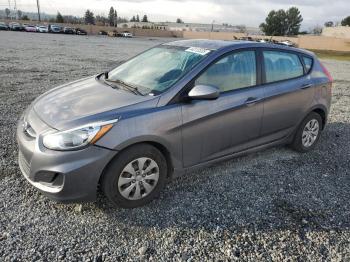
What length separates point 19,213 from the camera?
3.30 m

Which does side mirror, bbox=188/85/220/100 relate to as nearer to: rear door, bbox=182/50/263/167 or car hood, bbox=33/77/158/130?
rear door, bbox=182/50/263/167

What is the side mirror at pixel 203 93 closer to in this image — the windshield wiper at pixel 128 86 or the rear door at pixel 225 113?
the rear door at pixel 225 113

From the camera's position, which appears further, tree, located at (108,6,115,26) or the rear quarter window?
tree, located at (108,6,115,26)

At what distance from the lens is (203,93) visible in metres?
3.51

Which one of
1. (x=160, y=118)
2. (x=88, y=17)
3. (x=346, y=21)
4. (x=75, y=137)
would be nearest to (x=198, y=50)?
(x=160, y=118)

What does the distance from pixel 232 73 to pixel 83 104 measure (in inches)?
71.2

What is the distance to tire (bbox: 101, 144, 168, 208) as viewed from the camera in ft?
10.6

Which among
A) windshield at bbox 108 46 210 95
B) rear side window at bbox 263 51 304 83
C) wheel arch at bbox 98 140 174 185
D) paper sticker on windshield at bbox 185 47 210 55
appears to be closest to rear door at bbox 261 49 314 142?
rear side window at bbox 263 51 304 83

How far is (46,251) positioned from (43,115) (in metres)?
1.35

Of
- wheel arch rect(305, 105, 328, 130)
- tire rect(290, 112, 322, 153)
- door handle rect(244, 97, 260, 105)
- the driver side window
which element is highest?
the driver side window

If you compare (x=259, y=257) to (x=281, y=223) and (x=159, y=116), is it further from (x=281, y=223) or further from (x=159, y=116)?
(x=159, y=116)

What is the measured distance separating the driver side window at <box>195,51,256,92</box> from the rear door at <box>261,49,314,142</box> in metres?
0.24

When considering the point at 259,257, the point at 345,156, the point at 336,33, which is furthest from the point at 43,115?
the point at 336,33

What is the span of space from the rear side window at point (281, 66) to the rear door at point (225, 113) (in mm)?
255
